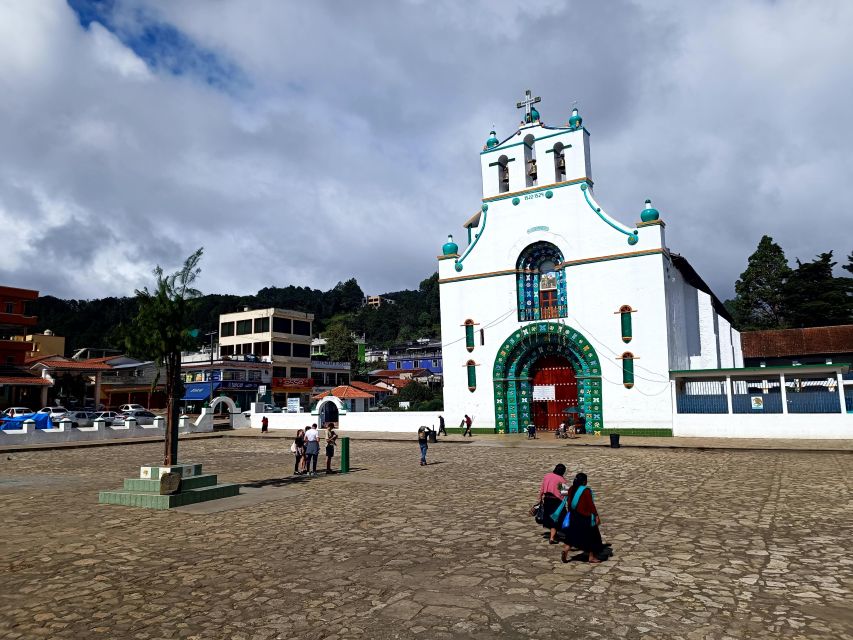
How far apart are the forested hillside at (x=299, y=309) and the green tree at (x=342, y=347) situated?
14.1m

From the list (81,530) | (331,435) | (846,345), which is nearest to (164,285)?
(81,530)

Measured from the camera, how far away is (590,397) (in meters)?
29.6

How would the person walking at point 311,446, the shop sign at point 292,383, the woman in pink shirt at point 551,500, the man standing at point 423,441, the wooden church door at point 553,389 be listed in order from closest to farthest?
the woman in pink shirt at point 551,500 < the person walking at point 311,446 < the man standing at point 423,441 < the wooden church door at point 553,389 < the shop sign at point 292,383

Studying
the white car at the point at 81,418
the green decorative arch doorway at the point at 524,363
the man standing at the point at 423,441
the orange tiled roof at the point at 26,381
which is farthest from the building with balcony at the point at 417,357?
the man standing at the point at 423,441

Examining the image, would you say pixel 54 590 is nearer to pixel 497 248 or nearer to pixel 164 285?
pixel 164 285

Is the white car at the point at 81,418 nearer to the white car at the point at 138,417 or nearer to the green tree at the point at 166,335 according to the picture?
the white car at the point at 138,417

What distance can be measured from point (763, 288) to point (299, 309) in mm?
113193

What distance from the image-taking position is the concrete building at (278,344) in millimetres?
63469

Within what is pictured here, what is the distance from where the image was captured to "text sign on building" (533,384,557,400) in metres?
31.5

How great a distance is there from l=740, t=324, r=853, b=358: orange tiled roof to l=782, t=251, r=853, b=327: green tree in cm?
1405

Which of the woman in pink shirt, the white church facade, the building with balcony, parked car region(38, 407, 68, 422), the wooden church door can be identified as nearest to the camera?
the woman in pink shirt

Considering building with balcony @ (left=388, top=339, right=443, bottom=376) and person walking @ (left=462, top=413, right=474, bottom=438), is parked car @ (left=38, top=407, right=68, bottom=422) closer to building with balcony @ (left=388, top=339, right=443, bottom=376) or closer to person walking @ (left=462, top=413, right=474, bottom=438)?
person walking @ (left=462, top=413, right=474, bottom=438)

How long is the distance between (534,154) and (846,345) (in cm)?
2314

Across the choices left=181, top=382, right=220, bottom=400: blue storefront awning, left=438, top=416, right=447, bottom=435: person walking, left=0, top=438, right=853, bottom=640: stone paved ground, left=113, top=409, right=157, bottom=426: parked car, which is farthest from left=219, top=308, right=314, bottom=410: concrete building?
left=0, top=438, right=853, bottom=640: stone paved ground
